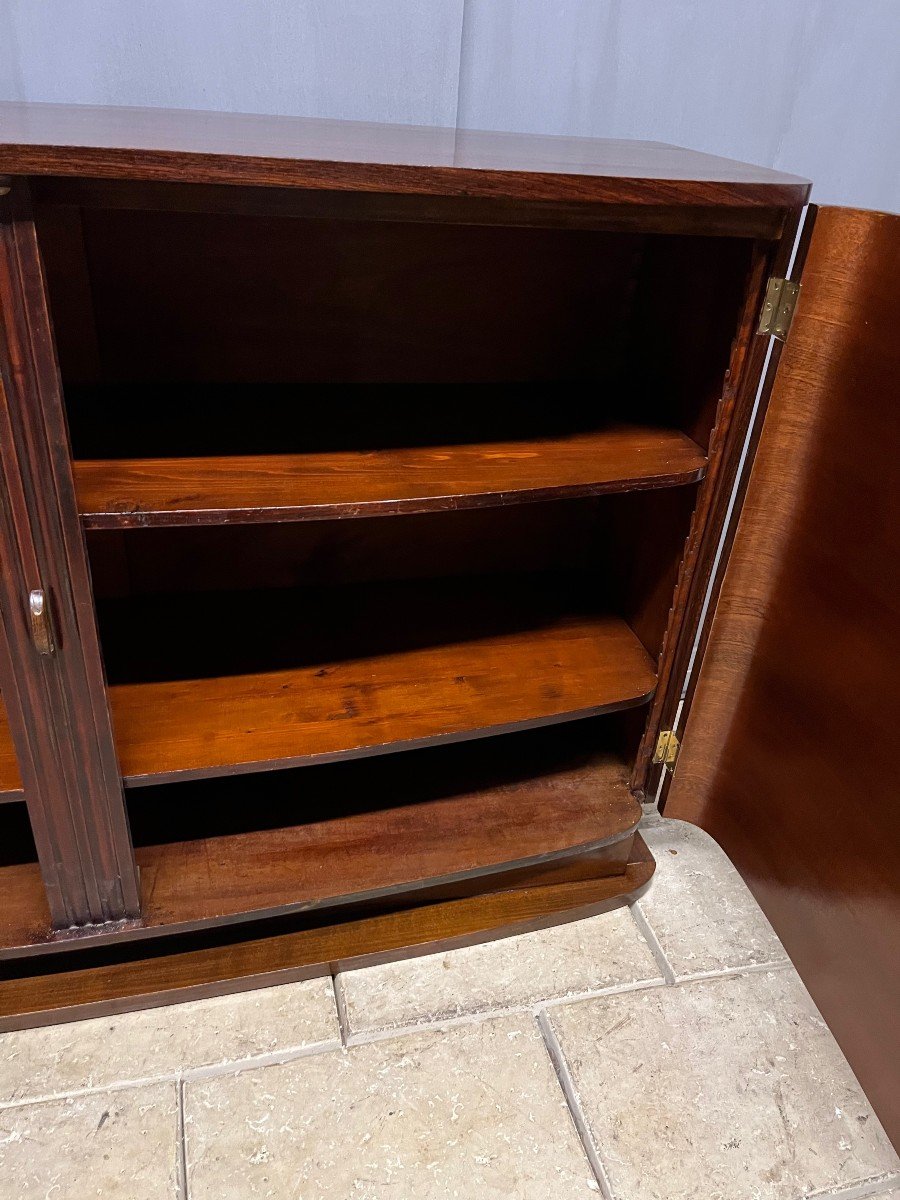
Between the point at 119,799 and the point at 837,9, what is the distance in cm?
146

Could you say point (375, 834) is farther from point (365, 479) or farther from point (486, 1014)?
point (365, 479)

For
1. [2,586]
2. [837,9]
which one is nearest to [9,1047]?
[2,586]

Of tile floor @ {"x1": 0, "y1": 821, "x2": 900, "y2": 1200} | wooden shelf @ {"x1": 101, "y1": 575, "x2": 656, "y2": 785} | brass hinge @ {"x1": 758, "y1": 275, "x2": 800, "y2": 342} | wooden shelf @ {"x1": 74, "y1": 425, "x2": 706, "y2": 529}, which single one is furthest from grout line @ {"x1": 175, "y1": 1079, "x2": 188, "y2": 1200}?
brass hinge @ {"x1": 758, "y1": 275, "x2": 800, "y2": 342}

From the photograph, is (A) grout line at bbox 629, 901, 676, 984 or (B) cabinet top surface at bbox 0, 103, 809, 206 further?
(A) grout line at bbox 629, 901, 676, 984

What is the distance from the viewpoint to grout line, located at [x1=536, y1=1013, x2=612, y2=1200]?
3.29 ft

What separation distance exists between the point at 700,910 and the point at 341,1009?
0.57 metres

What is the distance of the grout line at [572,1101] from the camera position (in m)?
1.00

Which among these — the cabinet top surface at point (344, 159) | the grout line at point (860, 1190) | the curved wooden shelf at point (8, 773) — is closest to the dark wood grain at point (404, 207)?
the cabinet top surface at point (344, 159)

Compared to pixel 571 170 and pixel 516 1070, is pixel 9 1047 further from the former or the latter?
Answer: pixel 571 170

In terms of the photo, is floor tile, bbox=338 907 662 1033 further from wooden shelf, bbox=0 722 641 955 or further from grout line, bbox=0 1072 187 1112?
grout line, bbox=0 1072 187 1112

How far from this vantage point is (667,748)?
1288 mm

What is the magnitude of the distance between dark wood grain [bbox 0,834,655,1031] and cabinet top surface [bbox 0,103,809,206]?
37.3 inches

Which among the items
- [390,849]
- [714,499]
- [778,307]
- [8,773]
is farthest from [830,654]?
[8,773]

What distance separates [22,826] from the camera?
3.97ft
